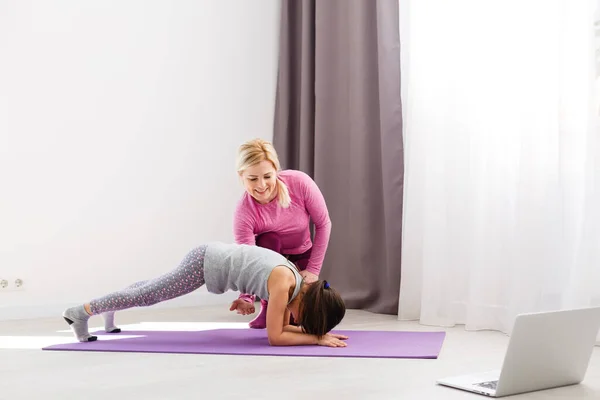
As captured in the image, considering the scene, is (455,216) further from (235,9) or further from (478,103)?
(235,9)

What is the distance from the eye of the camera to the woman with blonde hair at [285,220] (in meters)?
3.29

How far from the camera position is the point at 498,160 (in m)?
3.23

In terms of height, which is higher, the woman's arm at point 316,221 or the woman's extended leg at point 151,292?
the woman's arm at point 316,221

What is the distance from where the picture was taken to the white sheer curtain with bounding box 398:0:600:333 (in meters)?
2.88

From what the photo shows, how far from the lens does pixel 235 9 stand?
4461mm

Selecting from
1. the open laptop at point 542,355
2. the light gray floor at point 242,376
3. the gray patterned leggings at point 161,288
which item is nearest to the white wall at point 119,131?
the gray patterned leggings at point 161,288

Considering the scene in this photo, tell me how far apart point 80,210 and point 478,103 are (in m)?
1.97

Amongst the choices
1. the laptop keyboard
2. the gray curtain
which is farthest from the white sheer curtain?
the laptop keyboard

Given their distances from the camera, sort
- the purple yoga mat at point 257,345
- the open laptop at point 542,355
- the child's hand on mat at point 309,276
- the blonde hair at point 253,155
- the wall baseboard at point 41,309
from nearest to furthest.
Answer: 1. the open laptop at point 542,355
2. the purple yoga mat at point 257,345
3. the blonde hair at point 253,155
4. the child's hand on mat at point 309,276
5. the wall baseboard at point 41,309

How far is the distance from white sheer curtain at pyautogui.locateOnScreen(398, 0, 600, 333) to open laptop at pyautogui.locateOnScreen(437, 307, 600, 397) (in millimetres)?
783

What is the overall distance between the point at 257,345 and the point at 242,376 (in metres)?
0.55

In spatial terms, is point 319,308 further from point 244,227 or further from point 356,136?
point 356,136

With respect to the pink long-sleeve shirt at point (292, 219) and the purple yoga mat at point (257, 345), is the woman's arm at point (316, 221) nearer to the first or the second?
the pink long-sleeve shirt at point (292, 219)

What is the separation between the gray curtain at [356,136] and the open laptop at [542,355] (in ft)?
5.44
